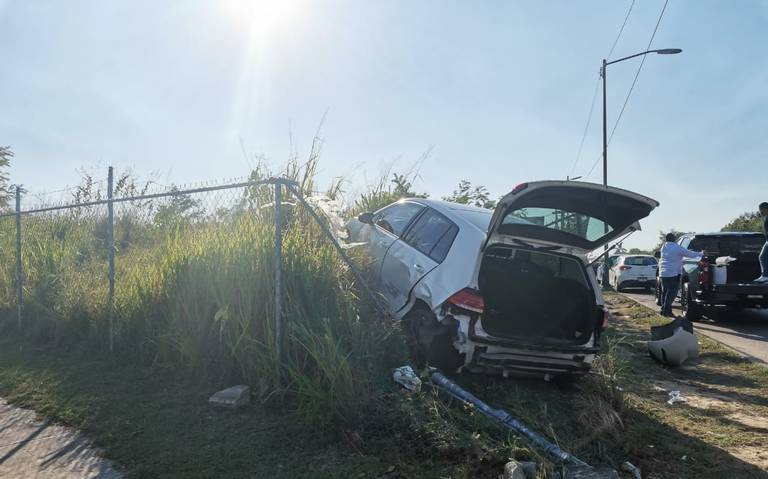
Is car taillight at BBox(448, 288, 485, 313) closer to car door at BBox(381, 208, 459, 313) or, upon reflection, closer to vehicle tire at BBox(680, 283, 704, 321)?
car door at BBox(381, 208, 459, 313)

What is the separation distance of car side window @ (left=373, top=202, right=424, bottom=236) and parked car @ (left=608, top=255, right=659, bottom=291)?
53.1ft

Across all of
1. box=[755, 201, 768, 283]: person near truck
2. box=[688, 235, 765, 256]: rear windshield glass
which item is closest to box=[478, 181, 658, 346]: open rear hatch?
box=[755, 201, 768, 283]: person near truck

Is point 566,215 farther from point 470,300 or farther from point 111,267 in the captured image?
point 111,267

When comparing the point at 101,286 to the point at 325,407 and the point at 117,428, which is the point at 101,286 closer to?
the point at 117,428

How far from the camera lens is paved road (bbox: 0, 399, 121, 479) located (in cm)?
339

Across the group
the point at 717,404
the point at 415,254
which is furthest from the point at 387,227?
the point at 717,404

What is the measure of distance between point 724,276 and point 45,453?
10881 millimetres

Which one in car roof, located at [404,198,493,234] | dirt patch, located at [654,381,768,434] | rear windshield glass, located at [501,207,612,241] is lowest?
dirt patch, located at [654,381,768,434]

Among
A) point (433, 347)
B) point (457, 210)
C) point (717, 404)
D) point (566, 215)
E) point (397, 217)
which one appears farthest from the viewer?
point (397, 217)

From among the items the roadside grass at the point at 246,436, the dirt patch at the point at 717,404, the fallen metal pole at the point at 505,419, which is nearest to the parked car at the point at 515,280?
the fallen metal pole at the point at 505,419

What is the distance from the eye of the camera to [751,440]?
4.30 m

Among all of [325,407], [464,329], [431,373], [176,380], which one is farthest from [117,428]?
[464,329]

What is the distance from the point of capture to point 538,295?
17.3 ft

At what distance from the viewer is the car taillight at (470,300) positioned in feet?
14.6
